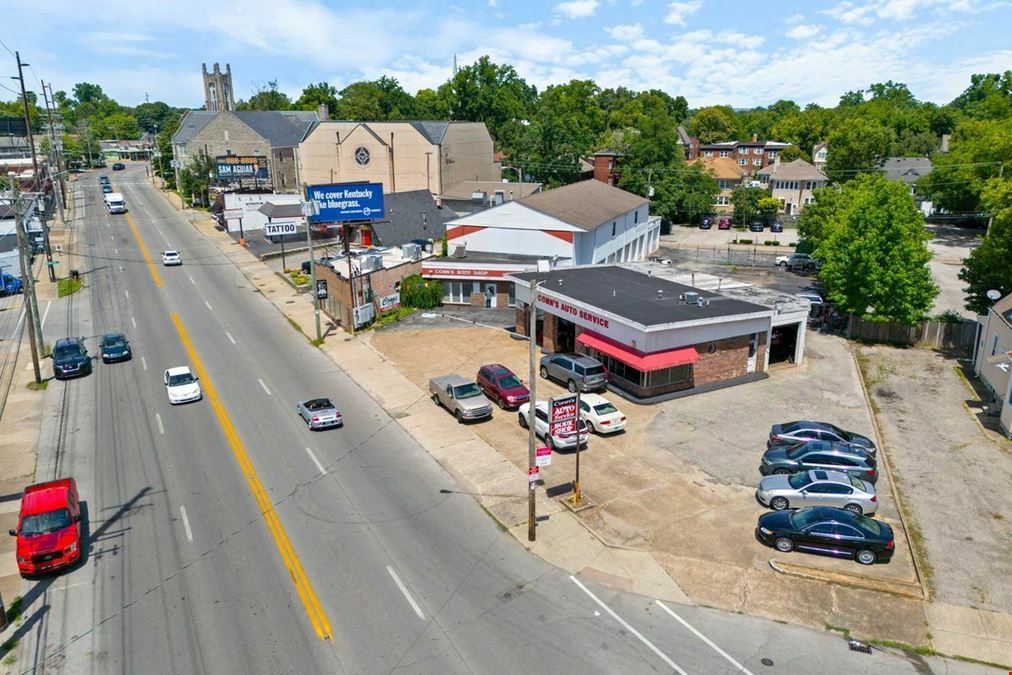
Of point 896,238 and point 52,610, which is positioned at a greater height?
point 896,238

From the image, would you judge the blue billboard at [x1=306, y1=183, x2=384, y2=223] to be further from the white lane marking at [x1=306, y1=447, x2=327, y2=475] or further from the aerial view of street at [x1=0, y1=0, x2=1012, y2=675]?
the white lane marking at [x1=306, y1=447, x2=327, y2=475]

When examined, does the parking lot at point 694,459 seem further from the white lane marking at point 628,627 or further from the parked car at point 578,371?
the white lane marking at point 628,627

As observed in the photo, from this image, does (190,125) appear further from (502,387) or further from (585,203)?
(502,387)

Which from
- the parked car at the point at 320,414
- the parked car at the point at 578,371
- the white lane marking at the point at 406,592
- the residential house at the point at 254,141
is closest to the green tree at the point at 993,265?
the parked car at the point at 578,371

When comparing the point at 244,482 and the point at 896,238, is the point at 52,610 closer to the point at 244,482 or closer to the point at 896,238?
the point at 244,482

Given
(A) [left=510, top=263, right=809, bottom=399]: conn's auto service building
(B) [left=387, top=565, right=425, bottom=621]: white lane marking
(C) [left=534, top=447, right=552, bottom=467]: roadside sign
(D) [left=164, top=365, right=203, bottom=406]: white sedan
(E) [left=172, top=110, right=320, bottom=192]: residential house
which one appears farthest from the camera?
(E) [left=172, top=110, right=320, bottom=192]: residential house

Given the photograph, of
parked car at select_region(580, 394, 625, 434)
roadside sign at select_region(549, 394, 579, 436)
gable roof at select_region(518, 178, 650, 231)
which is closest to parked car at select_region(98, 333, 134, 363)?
parked car at select_region(580, 394, 625, 434)

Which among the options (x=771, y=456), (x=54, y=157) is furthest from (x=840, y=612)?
(x=54, y=157)
